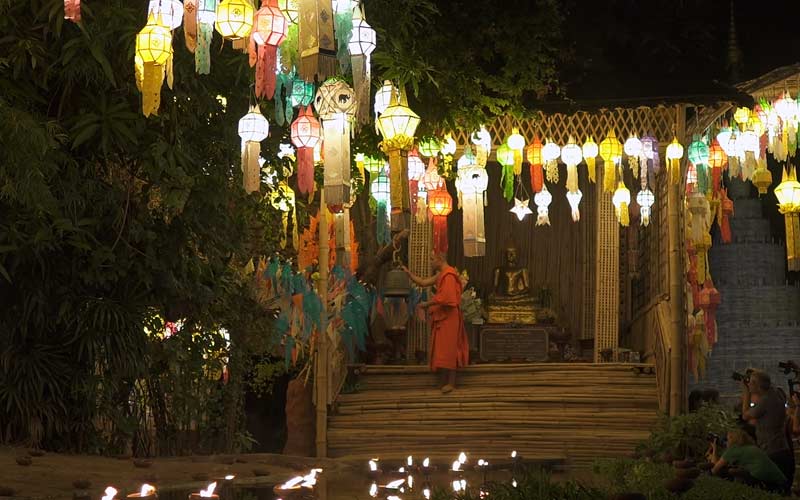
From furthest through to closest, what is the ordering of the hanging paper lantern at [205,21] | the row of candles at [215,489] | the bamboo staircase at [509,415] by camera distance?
the bamboo staircase at [509,415] < the hanging paper lantern at [205,21] < the row of candles at [215,489]

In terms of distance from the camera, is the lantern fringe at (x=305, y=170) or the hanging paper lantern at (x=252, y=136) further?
the lantern fringe at (x=305, y=170)

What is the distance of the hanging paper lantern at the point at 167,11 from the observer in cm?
655

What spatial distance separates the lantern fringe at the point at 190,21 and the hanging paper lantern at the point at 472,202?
3.81m

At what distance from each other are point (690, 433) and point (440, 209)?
313 cm

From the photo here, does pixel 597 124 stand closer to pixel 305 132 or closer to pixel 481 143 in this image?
pixel 481 143

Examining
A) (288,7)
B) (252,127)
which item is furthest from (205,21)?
(252,127)

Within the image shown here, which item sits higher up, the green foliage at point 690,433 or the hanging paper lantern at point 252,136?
the hanging paper lantern at point 252,136

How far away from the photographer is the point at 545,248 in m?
15.9

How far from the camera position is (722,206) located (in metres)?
12.6

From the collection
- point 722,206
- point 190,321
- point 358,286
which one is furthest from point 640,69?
point 190,321

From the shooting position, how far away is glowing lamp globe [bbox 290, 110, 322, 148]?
8508 mm

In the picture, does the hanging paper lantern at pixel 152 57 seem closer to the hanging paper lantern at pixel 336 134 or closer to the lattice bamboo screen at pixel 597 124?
the hanging paper lantern at pixel 336 134

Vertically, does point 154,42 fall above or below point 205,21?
below

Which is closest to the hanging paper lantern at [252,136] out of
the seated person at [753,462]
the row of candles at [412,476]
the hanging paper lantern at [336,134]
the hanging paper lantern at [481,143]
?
the hanging paper lantern at [336,134]
